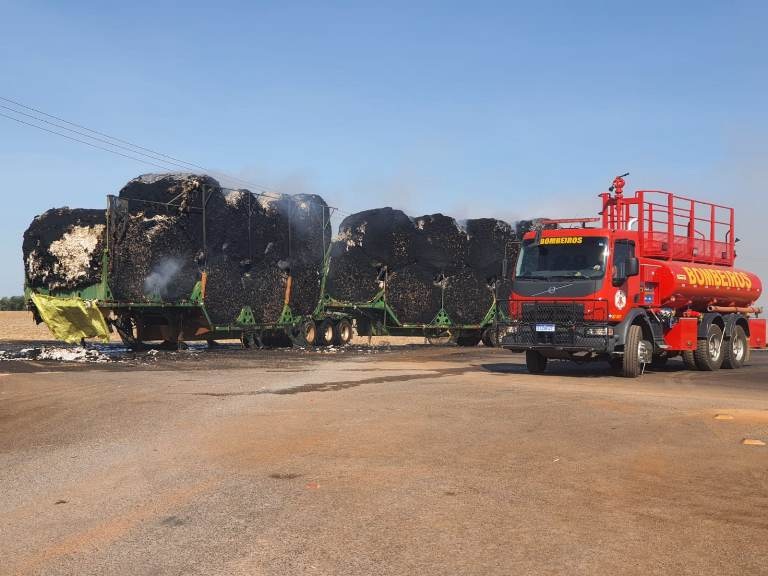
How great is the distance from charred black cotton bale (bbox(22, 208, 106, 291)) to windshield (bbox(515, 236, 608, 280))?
11.4 meters

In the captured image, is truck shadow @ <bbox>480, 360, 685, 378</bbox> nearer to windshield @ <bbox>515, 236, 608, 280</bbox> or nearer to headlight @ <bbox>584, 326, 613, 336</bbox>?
headlight @ <bbox>584, 326, 613, 336</bbox>

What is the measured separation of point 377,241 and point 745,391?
49.8 ft

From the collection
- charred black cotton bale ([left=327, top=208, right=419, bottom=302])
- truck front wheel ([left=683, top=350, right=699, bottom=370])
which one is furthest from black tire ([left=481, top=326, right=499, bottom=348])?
truck front wheel ([left=683, top=350, right=699, bottom=370])

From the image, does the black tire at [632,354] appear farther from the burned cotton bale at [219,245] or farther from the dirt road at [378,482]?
the burned cotton bale at [219,245]

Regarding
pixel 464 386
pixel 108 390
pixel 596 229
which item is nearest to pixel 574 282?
pixel 596 229

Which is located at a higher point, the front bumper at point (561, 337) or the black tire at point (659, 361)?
the front bumper at point (561, 337)

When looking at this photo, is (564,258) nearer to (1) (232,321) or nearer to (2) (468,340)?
(1) (232,321)

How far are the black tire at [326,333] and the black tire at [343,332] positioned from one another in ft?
0.40

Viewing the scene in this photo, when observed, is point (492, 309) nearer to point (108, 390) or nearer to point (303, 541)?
point (108, 390)

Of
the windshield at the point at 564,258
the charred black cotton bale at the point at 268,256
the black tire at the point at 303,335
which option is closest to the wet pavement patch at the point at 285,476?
the windshield at the point at 564,258

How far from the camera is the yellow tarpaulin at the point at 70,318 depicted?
20250mm

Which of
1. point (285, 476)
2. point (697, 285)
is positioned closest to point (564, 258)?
point (697, 285)

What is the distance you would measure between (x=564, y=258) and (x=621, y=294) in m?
1.34

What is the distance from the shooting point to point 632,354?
15555mm
